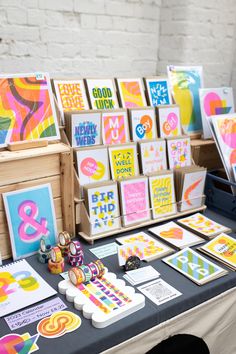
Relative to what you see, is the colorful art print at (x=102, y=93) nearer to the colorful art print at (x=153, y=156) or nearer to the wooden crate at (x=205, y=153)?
the colorful art print at (x=153, y=156)

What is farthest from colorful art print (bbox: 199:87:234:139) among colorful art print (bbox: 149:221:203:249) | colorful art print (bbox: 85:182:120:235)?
colorful art print (bbox: 85:182:120:235)

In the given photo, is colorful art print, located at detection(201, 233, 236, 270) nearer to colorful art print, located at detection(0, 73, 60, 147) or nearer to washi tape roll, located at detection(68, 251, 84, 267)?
washi tape roll, located at detection(68, 251, 84, 267)

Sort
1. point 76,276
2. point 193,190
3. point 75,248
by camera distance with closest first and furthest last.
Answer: point 76,276, point 75,248, point 193,190

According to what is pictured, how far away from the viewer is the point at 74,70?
2.03 m

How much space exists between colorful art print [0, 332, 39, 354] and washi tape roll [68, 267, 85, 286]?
0.70ft

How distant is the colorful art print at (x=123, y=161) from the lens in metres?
1.44

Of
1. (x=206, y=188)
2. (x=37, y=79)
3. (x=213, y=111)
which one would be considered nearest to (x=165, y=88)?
(x=213, y=111)

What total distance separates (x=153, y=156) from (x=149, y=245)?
0.42 metres

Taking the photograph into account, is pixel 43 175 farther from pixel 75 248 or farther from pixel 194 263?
pixel 194 263

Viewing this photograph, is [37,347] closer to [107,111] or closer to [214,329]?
[214,329]

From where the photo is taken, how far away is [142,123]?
1536mm

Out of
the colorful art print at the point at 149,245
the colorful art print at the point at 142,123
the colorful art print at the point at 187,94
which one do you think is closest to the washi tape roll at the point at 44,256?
the colorful art print at the point at 149,245

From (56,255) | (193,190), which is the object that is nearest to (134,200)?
(193,190)

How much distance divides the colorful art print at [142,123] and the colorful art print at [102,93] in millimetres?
99
